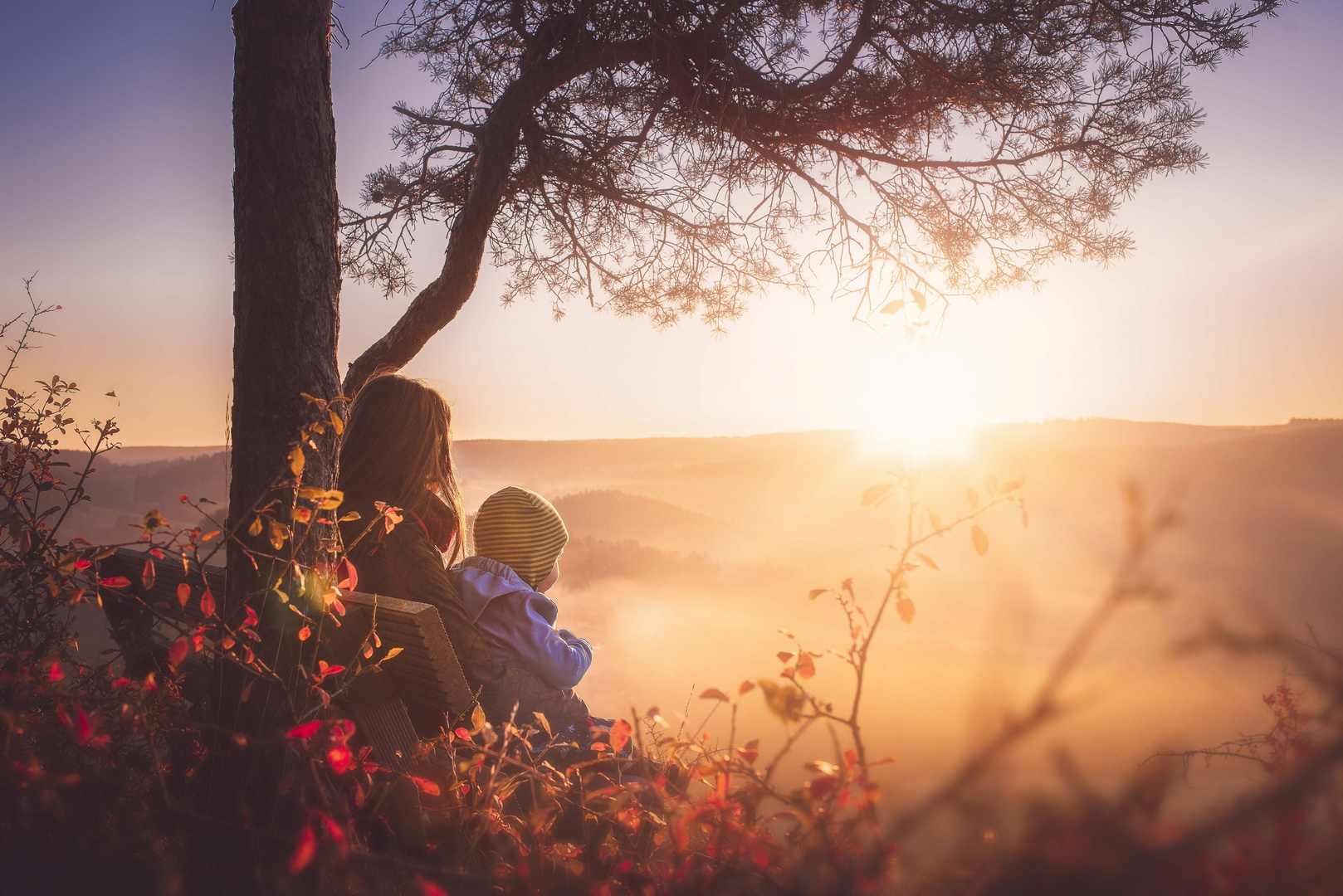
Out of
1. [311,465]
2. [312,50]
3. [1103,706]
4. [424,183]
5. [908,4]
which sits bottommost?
[1103,706]

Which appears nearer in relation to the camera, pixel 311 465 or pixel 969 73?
pixel 311 465

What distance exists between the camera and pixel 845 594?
5.19 feet

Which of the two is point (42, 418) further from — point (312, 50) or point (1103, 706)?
point (1103, 706)

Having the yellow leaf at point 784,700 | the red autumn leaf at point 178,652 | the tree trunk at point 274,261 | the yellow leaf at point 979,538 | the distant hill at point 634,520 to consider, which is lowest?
the distant hill at point 634,520

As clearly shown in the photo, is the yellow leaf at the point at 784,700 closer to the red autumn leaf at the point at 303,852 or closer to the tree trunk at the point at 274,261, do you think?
the red autumn leaf at the point at 303,852

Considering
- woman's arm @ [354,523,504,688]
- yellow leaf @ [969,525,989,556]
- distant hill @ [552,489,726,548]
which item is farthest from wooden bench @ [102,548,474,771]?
distant hill @ [552,489,726,548]

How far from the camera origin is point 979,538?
107 centimetres

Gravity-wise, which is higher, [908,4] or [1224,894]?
[908,4]

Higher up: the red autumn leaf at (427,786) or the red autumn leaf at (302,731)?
the red autumn leaf at (302,731)

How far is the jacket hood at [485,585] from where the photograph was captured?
2.20 meters

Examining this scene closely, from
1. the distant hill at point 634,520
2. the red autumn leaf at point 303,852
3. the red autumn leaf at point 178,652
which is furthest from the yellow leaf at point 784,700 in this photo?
the distant hill at point 634,520

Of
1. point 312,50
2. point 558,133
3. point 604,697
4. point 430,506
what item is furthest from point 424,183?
point 604,697

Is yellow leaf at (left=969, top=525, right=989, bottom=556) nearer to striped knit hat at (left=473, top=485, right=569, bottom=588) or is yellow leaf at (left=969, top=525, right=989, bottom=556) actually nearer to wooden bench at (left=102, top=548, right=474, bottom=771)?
wooden bench at (left=102, top=548, right=474, bottom=771)

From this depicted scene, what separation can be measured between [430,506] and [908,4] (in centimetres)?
373
